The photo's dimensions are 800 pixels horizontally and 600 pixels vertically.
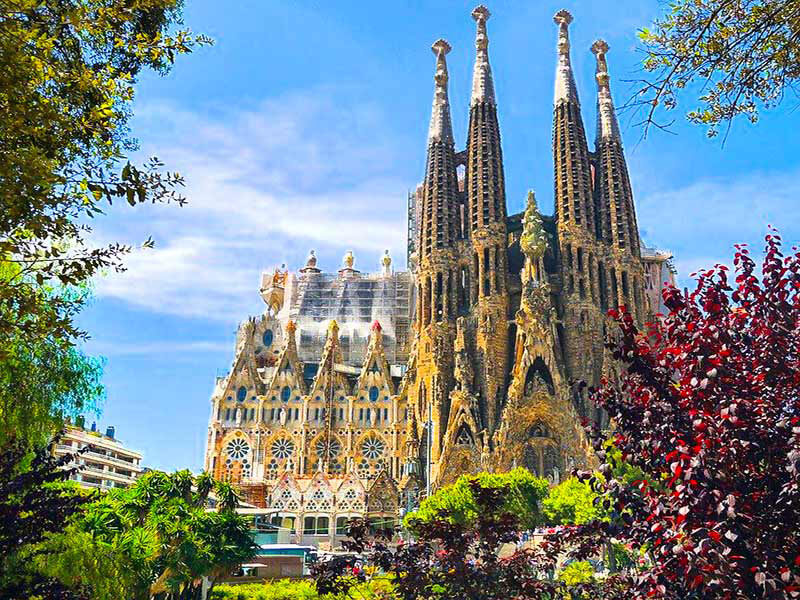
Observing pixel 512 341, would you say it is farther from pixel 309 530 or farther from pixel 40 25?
pixel 40 25

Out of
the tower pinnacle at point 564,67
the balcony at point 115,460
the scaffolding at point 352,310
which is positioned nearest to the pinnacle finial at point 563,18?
the tower pinnacle at point 564,67

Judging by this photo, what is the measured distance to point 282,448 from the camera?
61250 millimetres

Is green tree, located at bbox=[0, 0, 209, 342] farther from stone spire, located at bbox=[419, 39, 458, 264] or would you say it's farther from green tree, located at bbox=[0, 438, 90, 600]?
stone spire, located at bbox=[419, 39, 458, 264]

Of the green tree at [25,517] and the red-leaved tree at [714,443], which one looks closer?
the red-leaved tree at [714,443]

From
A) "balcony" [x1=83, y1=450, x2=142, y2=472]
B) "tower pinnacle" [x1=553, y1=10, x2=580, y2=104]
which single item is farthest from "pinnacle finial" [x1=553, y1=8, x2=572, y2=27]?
"balcony" [x1=83, y1=450, x2=142, y2=472]

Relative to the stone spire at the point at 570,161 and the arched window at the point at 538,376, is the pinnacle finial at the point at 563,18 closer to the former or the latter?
the stone spire at the point at 570,161

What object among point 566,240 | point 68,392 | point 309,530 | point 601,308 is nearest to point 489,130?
point 566,240

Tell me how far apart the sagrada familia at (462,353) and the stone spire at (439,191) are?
12cm

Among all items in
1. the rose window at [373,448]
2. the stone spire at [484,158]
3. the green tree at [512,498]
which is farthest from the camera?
the rose window at [373,448]

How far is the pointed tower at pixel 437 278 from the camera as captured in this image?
179 feet

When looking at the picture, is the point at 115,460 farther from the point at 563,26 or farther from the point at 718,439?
the point at 718,439

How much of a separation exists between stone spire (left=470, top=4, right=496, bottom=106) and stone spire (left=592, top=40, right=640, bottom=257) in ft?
27.9

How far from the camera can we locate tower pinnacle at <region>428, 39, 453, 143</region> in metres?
61.7

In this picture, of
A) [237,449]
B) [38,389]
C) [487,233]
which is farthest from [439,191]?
[38,389]
